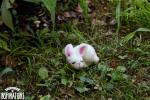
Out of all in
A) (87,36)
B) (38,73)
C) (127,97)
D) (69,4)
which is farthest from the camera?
(69,4)

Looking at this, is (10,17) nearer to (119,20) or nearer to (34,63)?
(34,63)

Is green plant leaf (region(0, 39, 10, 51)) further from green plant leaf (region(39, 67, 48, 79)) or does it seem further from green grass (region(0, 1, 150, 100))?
green plant leaf (region(39, 67, 48, 79))

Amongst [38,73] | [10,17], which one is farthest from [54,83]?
[10,17]

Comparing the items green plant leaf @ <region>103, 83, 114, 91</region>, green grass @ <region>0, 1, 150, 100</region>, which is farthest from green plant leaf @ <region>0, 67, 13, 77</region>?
green plant leaf @ <region>103, 83, 114, 91</region>

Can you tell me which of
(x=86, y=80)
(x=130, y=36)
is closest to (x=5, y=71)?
(x=86, y=80)

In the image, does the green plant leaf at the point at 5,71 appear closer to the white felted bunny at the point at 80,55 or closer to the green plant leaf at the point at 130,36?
the white felted bunny at the point at 80,55

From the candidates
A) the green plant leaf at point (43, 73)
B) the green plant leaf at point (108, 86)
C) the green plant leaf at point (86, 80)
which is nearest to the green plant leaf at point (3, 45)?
the green plant leaf at point (43, 73)

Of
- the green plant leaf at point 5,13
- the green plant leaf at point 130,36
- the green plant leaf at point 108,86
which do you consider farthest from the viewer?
the green plant leaf at point 130,36

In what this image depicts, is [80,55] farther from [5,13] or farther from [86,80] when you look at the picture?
[5,13]
